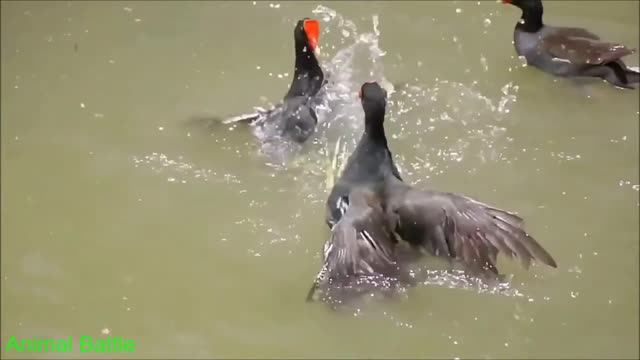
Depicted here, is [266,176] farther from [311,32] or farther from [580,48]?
[580,48]

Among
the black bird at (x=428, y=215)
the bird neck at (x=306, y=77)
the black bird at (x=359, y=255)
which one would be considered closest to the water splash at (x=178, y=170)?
the bird neck at (x=306, y=77)

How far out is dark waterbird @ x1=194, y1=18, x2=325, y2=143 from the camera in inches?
111

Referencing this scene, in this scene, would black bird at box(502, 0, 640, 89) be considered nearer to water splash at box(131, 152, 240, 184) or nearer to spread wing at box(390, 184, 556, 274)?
spread wing at box(390, 184, 556, 274)

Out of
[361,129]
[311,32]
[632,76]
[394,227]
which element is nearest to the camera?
[394,227]

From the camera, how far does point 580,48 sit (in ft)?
10.2

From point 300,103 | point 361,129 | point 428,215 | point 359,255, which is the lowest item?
point 359,255

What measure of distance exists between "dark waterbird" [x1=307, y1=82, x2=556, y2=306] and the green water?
179mm

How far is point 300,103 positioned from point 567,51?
3.56 feet

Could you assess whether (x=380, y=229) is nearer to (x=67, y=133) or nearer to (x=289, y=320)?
(x=289, y=320)

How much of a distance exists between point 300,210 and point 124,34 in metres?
1.37

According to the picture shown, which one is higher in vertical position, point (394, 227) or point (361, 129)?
point (361, 129)

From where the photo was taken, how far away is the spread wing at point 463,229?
7.36 feet

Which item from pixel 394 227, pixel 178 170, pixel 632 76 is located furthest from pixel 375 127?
pixel 632 76

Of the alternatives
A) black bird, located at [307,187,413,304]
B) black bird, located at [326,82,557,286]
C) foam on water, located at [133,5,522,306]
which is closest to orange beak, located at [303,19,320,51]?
foam on water, located at [133,5,522,306]
